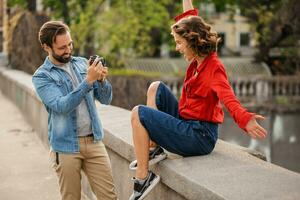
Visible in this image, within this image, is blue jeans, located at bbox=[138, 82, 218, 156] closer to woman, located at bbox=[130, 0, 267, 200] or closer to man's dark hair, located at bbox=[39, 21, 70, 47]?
woman, located at bbox=[130, 0, 267, 200]

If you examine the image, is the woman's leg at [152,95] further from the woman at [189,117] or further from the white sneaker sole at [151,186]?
the white sneaker sole at [151,186]

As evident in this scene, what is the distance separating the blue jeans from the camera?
3570mm

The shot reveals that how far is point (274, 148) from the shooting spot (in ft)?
77.4

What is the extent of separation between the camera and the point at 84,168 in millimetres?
3816

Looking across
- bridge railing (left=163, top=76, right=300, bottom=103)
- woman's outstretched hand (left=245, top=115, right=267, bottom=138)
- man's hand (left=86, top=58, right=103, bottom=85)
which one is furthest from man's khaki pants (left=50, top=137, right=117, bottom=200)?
bridge railing (left=163, top=76, right=300, bottom=103)

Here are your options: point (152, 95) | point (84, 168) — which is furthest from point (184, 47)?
point (84, 168)

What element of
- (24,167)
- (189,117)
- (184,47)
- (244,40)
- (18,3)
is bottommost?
(24,167)

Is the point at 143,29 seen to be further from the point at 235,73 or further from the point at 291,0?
the point at 291,0

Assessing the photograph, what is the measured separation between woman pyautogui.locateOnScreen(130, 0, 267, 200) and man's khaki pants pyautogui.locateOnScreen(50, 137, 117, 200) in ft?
0.82

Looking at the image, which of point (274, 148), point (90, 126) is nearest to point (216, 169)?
point (90, 126)

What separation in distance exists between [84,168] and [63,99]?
0.60 meters

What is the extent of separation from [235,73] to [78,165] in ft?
76.8

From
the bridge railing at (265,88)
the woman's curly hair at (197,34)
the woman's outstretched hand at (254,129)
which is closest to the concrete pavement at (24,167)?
the woman's curly hair at (197,34)

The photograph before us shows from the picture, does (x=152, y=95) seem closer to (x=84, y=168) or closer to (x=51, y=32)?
(x=84, y=168)
